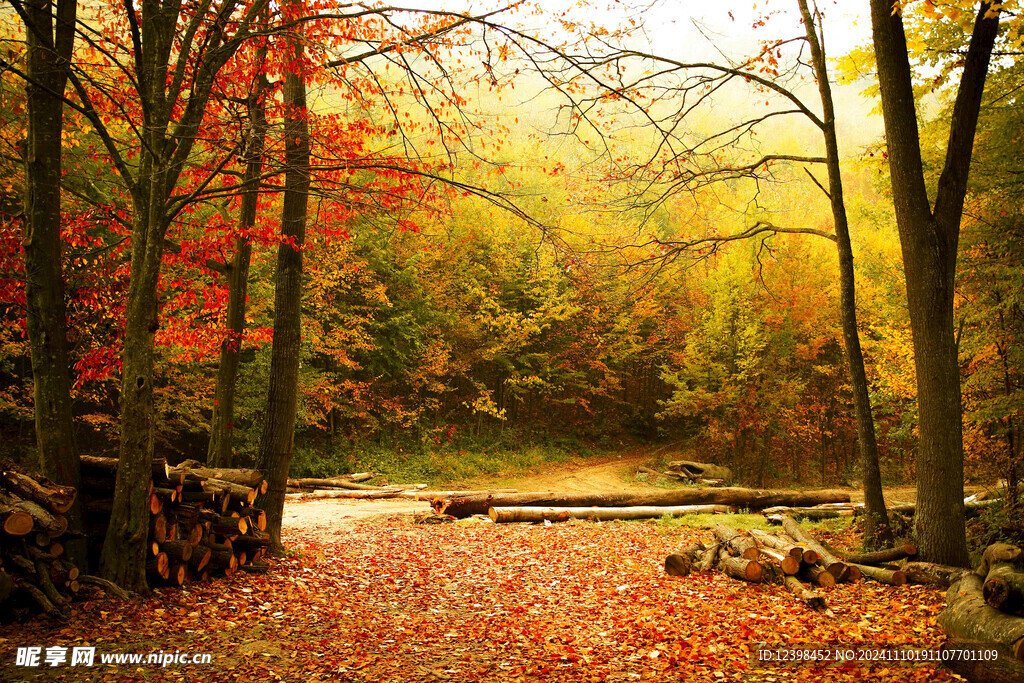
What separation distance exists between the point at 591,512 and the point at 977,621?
824 centimetres

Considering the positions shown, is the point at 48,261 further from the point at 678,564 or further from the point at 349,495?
the point at 349,495

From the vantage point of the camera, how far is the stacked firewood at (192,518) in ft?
17.4

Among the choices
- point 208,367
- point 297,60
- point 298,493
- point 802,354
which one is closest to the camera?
point 297,60

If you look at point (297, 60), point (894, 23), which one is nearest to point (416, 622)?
point (297, 60)

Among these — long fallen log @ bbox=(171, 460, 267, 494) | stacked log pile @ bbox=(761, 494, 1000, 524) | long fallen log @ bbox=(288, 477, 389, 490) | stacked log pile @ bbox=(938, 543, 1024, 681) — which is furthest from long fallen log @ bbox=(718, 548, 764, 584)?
long fallen log @ bbox=(288, 477, 389, 490)

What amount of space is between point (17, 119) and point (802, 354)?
22821 mm

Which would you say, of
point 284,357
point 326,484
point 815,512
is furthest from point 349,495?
point 815,512

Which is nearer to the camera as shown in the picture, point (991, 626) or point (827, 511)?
point (991, 626)

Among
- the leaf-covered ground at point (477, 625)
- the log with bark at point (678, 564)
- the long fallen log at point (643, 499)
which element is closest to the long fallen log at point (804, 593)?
the leaf-covered ground at point (477, 625)

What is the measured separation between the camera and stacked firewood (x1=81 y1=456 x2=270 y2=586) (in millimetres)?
5293

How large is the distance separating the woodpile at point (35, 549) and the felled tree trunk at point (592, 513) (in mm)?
7314

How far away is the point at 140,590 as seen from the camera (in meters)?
5.05

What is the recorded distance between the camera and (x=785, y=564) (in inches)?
248

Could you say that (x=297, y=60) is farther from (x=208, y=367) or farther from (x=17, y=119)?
(x=208, y=367)
